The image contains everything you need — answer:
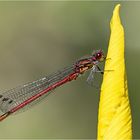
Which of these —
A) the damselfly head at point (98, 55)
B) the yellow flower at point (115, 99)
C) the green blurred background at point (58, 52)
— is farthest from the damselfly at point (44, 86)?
the yellow flower at point (115, 99)

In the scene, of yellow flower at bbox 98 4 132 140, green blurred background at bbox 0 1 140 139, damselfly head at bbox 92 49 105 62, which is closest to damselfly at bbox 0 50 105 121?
damselfly head at bbox 92 49 105 62

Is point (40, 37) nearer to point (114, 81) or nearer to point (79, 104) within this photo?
point (79, 104)

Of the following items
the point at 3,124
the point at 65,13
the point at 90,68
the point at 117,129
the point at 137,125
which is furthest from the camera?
the point at 65,13

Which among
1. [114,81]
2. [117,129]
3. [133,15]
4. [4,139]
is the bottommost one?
[4,139]

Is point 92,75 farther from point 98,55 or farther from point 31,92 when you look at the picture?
point 31,92

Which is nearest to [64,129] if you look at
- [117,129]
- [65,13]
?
[65,13]

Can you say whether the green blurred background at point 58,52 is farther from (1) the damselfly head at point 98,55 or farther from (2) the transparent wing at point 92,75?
(1) the damselfly head at point 98,55

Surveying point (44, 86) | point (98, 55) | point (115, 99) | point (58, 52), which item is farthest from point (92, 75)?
point (115, 99)
